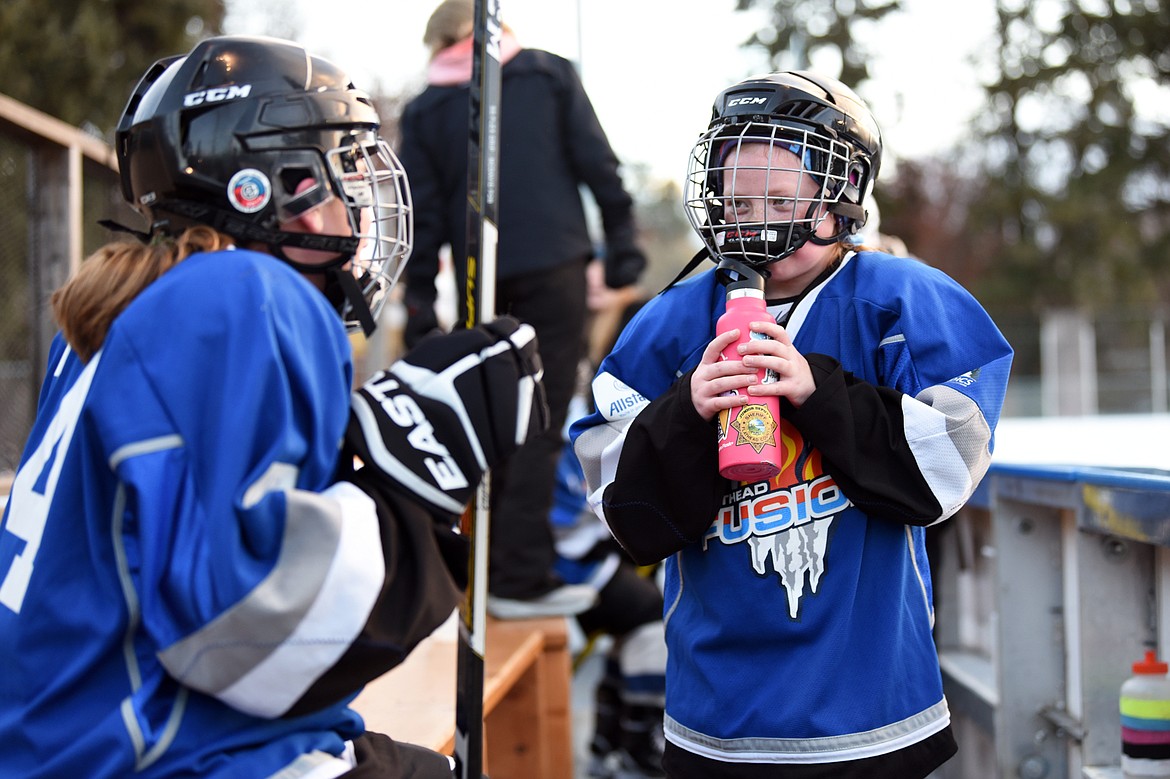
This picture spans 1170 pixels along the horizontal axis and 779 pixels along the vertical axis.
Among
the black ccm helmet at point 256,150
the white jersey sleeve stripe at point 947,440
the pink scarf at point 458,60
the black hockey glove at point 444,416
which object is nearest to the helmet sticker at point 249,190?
the black ccm helmet at point 256,150

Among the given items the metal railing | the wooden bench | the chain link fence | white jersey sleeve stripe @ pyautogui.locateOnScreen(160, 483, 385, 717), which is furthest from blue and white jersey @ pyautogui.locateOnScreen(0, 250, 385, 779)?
the chain link fence

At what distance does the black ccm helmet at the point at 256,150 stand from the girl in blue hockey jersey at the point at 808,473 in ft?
2.19

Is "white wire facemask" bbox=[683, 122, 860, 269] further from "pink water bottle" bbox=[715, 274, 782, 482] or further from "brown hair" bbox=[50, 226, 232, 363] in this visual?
"brown hair" bbox=[50, 226, 232, 363]

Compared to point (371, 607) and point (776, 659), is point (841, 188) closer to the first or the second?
point (776, 659)

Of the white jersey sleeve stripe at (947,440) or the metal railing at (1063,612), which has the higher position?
the white jersey sleeve stripe at (947,440)

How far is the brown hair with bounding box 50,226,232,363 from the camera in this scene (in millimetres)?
1796

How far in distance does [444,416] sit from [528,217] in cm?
251

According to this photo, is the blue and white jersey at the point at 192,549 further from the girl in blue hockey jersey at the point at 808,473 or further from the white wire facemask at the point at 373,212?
the girl in blue hockey jersey at the point at 808,473

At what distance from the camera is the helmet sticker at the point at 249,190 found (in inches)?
75.7

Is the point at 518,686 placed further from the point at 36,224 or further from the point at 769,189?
the point at 36,224

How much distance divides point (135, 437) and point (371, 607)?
40 cm

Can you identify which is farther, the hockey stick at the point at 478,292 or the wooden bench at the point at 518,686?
the wooden bench at the point at 518,686

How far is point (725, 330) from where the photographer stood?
2.20 meters

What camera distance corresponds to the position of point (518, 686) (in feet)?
13.9
